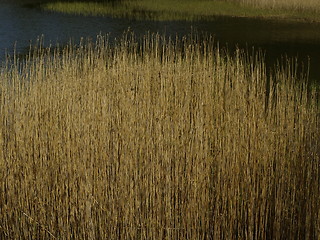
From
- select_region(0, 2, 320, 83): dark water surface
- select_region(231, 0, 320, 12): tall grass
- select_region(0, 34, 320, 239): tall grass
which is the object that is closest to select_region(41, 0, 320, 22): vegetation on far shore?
select_region(231, 0, 320, 12): tall grass

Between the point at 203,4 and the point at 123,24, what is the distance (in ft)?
17.0

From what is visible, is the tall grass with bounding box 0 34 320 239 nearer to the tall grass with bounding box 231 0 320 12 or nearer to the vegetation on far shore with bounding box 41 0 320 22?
the vegetation on far shore with bounding box 41 0 320 22

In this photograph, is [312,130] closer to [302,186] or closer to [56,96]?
[302,186]

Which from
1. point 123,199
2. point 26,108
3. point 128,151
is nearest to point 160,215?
point 123,199

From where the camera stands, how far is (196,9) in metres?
20.2

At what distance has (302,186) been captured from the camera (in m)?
3.73

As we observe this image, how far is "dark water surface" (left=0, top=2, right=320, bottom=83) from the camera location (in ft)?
44.0

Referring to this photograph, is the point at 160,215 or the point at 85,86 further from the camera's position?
the point at 85,86

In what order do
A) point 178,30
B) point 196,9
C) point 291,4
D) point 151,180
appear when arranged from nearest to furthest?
point 151,180 → point 178,30 → point 291,4 → point 196,9

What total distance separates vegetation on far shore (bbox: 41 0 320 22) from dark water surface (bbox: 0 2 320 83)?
0.88m

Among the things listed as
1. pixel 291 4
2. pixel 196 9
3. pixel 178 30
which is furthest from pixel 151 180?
pixel 196 9

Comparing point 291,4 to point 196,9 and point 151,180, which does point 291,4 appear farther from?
point 151,180

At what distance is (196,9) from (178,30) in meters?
4.54

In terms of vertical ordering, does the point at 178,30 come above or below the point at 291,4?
below
